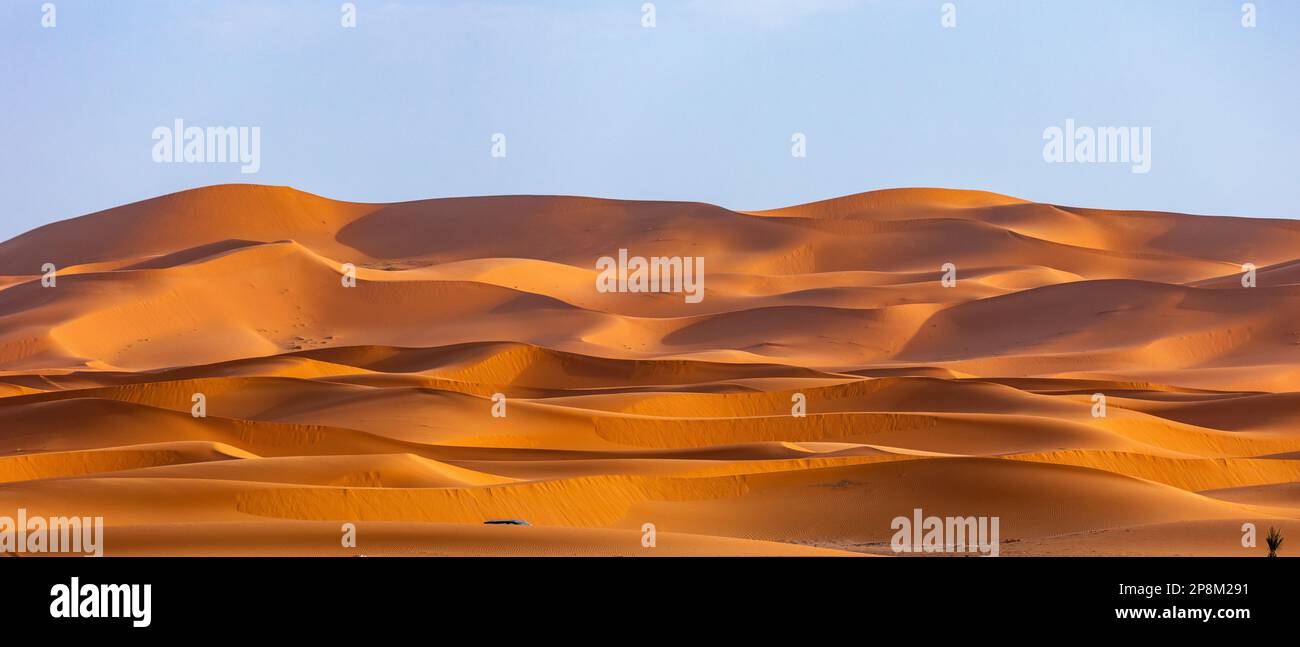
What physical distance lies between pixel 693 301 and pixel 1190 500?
190ft

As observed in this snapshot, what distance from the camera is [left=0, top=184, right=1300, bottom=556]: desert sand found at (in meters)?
21.5

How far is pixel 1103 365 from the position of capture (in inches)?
2299

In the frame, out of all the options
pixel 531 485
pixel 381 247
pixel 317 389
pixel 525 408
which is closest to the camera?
pixel 531 485

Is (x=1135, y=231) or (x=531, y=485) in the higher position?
(x=1135, y=231)

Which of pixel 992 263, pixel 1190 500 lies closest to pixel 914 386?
pixel 1190 500

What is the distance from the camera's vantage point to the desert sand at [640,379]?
70.5ft

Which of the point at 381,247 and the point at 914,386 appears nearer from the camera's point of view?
the point at 914,386

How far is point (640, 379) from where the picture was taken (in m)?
47.1

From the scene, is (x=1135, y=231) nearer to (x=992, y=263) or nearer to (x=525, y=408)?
(x=992, y=263)

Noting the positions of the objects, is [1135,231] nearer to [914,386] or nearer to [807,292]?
[807,292]

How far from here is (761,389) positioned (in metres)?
41.6

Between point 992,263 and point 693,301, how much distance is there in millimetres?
19458
